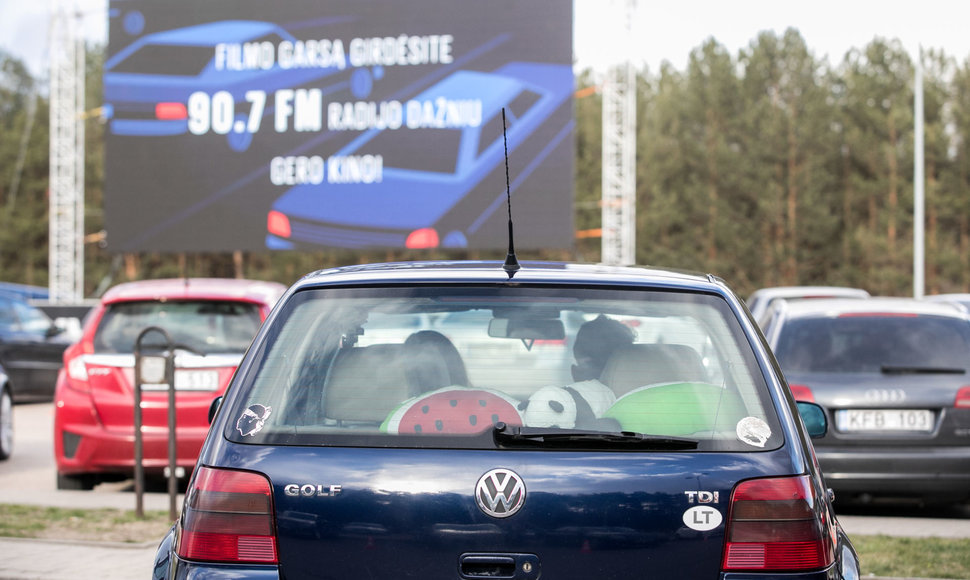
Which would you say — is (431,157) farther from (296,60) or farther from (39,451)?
(39,451)

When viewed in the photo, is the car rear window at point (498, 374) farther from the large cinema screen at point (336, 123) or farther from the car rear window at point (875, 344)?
the large cinema screen at point (336, 123)

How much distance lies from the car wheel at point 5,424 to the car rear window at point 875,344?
647cm

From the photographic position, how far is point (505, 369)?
3.17 meters

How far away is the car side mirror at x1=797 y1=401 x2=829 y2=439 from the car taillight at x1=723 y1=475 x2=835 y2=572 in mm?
1363

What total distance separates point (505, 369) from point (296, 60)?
22422 mm

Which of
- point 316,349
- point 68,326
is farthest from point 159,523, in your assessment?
point 68,326

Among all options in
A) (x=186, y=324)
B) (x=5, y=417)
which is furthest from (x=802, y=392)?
(x=5, y=417)

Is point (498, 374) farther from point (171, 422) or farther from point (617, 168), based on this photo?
point (617, 168)

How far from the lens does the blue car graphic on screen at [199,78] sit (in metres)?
25.0

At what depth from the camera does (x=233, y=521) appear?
287 centimetres

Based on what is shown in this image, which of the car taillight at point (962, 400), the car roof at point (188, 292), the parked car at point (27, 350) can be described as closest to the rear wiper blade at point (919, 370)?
the car taillight at point (962, 400)

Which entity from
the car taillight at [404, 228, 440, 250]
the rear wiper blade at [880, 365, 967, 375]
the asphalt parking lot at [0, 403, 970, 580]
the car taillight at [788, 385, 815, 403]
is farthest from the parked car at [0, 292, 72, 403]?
the rear wiper blade at [880, 365, 967, 375]

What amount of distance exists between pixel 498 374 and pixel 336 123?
2187 cm

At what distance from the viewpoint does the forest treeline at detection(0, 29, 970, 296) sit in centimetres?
5491
